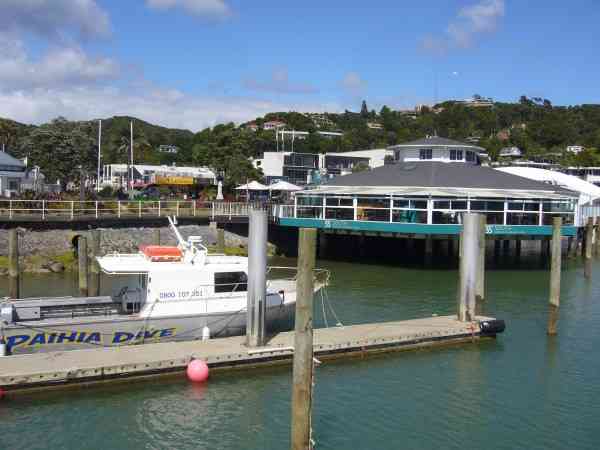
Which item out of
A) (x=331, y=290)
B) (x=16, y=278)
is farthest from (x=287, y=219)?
(x=16, y=278)

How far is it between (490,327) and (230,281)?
8988mm

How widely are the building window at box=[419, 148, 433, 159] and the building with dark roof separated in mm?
8891

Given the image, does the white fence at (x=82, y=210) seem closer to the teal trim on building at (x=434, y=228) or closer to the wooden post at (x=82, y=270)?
the teal trim on building at (x=434, y=228)

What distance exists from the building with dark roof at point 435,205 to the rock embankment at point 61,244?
6.53 meters

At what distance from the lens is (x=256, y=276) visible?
18531 mm

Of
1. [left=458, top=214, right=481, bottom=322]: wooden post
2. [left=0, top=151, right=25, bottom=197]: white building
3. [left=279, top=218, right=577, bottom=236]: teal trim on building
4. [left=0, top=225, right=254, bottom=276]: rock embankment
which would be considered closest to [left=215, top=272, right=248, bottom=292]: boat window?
[left=458, top=214, right=481, bottom=322]: wooden post

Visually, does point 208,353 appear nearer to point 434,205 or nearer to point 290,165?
point 434,205

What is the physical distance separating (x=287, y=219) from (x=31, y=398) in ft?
100

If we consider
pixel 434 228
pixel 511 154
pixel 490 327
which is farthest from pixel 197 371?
pixel 511 154

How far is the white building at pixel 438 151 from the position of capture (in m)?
55.3

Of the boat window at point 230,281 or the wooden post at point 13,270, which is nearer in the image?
the boat window at point 230,281

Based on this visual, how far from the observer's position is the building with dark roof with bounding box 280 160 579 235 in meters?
40.7

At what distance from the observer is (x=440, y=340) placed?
2181cm

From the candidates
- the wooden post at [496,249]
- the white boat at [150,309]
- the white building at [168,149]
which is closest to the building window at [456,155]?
the wooden post at [496,249]
